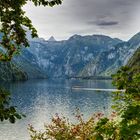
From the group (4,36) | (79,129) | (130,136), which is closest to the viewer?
(130,136)

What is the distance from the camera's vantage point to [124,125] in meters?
7.90

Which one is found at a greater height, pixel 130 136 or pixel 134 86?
pixel 134 86

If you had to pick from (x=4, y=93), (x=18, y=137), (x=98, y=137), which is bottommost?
(x=18, y=137)

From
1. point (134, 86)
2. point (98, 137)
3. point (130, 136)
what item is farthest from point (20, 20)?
point (130, 136)

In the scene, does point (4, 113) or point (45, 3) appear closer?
point (4, 113)

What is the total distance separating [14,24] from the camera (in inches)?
508

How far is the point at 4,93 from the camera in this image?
11.6 meters

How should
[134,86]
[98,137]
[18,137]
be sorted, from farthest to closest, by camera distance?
[18,137] < [134,86] < [98,137]

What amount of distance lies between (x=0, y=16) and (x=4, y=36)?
3.66 ft

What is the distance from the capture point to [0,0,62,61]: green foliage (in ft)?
41.5

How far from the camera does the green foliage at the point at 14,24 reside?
12664 millimetres

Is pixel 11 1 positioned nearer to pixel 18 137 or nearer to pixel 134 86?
pixel 134 86

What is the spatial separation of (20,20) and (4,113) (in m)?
3.63

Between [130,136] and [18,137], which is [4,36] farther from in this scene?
[18,137]
